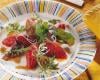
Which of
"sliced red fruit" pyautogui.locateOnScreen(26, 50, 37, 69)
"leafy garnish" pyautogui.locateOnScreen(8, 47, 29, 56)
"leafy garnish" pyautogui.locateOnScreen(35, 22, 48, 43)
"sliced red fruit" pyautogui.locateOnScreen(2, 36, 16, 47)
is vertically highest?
"leafy garnish" pyautogui.locateOnScreen(35, 22, 48, 43)

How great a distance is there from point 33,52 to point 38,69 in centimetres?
5

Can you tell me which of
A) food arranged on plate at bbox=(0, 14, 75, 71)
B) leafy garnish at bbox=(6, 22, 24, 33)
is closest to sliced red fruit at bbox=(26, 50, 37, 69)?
food arranged on plate at bbox=(0, 14, 75, 71)

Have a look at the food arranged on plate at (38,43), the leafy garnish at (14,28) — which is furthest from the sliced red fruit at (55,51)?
the leafy garnish at (14,28)

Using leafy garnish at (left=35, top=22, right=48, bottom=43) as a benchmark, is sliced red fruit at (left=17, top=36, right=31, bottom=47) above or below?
below

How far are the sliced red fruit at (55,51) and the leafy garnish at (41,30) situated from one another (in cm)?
3

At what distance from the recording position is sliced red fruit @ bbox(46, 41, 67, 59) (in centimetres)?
74

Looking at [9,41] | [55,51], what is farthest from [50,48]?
[9,41]

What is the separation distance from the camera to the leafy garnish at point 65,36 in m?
0.79

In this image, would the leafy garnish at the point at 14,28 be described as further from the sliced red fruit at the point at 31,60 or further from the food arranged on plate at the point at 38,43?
the sliced red fruit at the point at 31,60

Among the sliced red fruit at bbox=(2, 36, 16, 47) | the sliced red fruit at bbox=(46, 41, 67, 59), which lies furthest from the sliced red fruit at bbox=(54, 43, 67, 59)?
the sliced red fruit at bbox=(2, 36, 16, 47)

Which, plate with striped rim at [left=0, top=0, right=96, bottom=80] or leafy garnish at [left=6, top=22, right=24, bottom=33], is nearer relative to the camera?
plate with striped rim at [left=0, top=0, right=96, bottom=80]

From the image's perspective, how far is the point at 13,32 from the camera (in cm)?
79

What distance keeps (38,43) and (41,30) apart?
47 millimetres

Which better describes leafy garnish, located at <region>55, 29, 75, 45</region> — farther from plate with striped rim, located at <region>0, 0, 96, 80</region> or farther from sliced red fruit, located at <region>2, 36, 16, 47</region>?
sliced red fruit, located at <region>2, 36, 16, 47</region>
